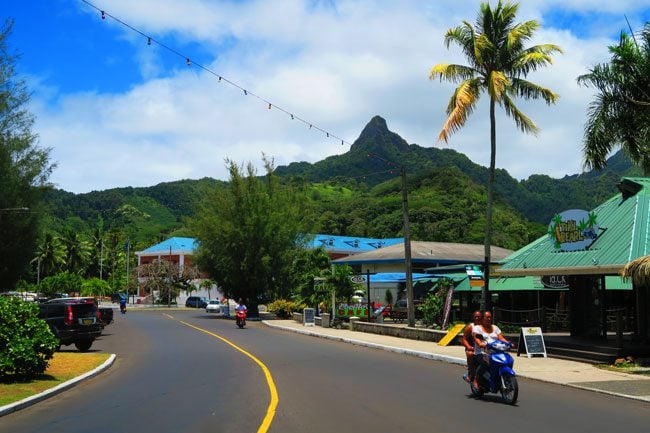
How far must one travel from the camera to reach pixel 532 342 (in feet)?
64.6

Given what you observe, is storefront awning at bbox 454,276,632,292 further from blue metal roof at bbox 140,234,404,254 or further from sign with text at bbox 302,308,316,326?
blue metal roof at bbox 140,234,404,254

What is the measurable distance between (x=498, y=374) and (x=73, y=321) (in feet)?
56.0

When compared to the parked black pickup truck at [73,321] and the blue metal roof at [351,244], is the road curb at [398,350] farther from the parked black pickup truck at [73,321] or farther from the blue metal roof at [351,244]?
the blue metal roof at [351,244]

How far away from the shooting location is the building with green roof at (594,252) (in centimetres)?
1866

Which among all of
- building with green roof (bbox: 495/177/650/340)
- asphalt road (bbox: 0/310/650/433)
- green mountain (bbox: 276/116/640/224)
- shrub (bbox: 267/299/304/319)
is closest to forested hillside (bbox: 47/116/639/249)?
green mountain (bbox: 276/116/640/224)

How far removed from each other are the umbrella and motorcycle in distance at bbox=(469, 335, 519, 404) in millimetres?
6115

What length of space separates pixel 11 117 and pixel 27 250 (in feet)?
27.1

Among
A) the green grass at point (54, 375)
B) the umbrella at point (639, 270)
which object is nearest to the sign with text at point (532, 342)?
the umbrella at point (639, 270)

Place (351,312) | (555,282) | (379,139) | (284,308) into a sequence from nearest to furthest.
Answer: (555,282) → (351,312) → (284,308) → (379,139)

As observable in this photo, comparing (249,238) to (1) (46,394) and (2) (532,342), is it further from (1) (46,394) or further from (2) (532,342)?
(1) (46,394)

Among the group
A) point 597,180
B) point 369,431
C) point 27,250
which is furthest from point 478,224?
point 369,431

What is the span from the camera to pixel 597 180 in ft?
320

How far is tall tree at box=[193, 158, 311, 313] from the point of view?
4994 centimetres

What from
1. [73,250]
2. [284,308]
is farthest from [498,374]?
[73,250]
